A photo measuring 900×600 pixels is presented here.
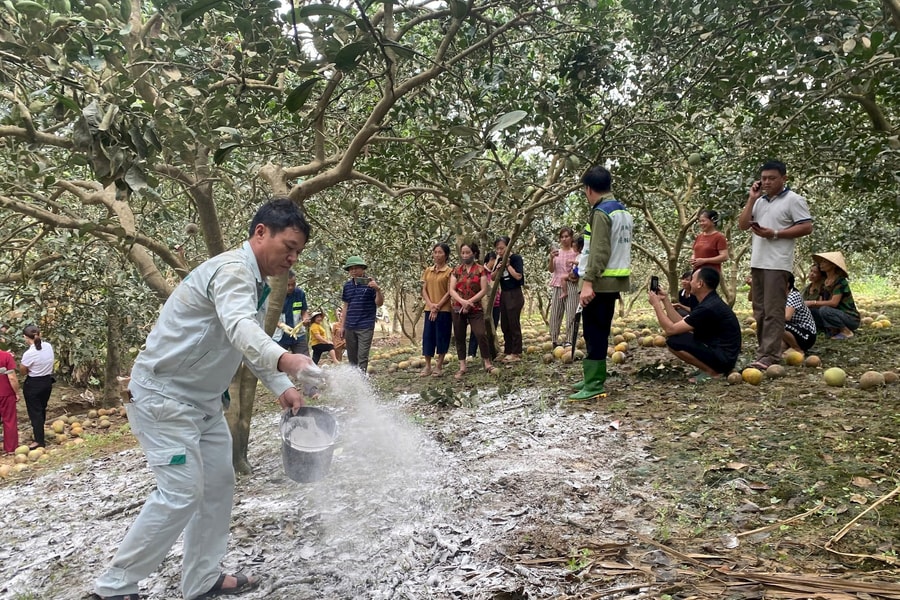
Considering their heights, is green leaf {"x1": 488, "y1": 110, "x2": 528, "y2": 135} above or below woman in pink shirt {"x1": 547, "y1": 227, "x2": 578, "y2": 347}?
above

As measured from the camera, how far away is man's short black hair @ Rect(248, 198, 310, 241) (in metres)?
2.57

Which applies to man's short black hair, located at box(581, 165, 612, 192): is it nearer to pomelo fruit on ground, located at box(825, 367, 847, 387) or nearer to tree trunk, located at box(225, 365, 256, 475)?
pomelo fruit on ground, located at box(825, 367, 847, 387)

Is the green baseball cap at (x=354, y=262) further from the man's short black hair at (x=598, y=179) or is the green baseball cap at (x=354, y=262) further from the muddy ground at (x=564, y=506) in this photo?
the man's short black hair at (x=598, y=179)

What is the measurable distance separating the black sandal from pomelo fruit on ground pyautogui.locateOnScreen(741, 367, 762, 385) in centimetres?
440

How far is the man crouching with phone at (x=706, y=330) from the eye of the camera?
5.33 meters

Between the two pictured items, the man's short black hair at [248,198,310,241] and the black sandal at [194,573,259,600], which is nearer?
the man's short black hair at [248,198,310,241]

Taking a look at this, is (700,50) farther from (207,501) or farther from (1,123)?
(1,123)

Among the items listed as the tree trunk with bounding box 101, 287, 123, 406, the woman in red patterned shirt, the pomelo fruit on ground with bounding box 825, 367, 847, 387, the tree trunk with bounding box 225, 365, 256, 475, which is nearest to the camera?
the tree trunk with bounding box 225, 365, 256, 475

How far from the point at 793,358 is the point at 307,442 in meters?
4.98

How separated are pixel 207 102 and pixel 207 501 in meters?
2.31

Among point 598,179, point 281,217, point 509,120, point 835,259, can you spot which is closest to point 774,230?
point 598,179

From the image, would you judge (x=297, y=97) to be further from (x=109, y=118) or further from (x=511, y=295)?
(x=511, y=295)

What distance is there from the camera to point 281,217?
257 cm

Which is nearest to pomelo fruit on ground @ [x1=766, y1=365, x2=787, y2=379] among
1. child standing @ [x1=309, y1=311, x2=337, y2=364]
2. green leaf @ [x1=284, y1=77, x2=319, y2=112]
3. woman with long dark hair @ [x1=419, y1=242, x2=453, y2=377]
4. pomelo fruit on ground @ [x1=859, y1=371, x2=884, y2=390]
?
pomelo fruit on ground @ [x1=859, y1=371, x2=884, y2=390]
